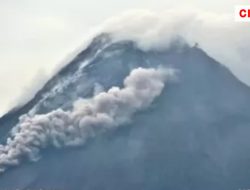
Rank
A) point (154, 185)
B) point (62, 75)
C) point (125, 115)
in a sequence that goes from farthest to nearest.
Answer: point (62, 75)
point (125, 115)
point (154, 185)

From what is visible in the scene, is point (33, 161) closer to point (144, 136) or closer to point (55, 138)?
point (55, 138)

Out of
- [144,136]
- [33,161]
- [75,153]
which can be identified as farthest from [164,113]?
[33,161]

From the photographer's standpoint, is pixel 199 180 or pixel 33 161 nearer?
pixel 199 180

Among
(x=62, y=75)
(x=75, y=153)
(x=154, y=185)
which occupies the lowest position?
(x=154, y=185)

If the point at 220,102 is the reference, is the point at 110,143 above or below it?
below

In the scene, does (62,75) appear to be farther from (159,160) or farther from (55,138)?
(159,160)

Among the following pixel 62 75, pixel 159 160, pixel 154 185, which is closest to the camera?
pixel 154 185
